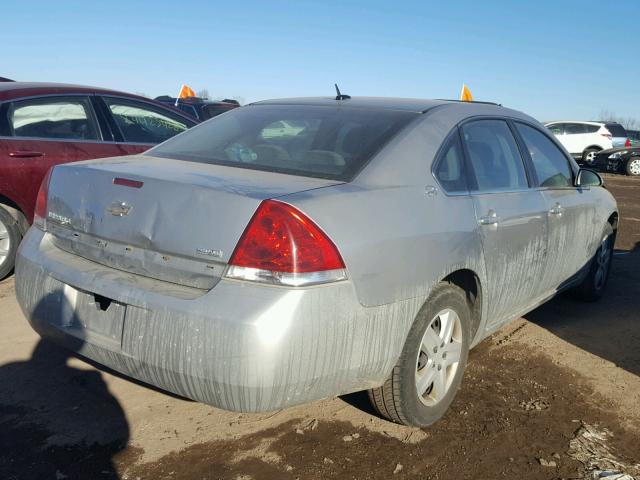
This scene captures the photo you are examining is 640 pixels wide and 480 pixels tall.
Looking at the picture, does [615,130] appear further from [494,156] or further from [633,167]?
[494,156]

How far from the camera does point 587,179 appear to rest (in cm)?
450

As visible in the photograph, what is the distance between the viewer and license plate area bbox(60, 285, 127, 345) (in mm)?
2445

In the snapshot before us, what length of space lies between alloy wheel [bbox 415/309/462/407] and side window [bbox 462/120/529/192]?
0.77m

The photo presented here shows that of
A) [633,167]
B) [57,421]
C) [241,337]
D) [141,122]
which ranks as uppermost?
[141,122]

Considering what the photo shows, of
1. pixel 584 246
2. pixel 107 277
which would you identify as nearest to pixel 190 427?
pixel 107 277

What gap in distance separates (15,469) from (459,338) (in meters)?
2.09

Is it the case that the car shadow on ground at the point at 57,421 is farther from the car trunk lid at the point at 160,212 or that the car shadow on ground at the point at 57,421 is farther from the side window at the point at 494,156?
the side window at the point at 494,156

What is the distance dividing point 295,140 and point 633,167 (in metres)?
19.2

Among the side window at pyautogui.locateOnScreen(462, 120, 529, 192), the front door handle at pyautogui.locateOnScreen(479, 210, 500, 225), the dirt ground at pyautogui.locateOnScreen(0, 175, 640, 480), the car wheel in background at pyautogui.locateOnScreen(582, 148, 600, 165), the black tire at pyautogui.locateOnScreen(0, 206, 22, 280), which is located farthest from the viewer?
the car wheel in background at pyautogui.locateOnScreen(582, 148, 600, 165)

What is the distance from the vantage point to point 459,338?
3096mm

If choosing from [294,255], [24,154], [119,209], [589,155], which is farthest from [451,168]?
[589,155]

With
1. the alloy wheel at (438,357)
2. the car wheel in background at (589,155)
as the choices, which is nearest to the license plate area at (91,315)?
the alloy wheel at (438,357)

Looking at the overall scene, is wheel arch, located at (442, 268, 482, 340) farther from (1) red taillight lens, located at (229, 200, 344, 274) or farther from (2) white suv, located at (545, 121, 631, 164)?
(2) white suv, located at (545, 121, 631, 164)

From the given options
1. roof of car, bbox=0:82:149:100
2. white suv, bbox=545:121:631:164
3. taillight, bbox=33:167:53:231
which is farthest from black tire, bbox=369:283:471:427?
white suv, bbox=545:121:631:164
